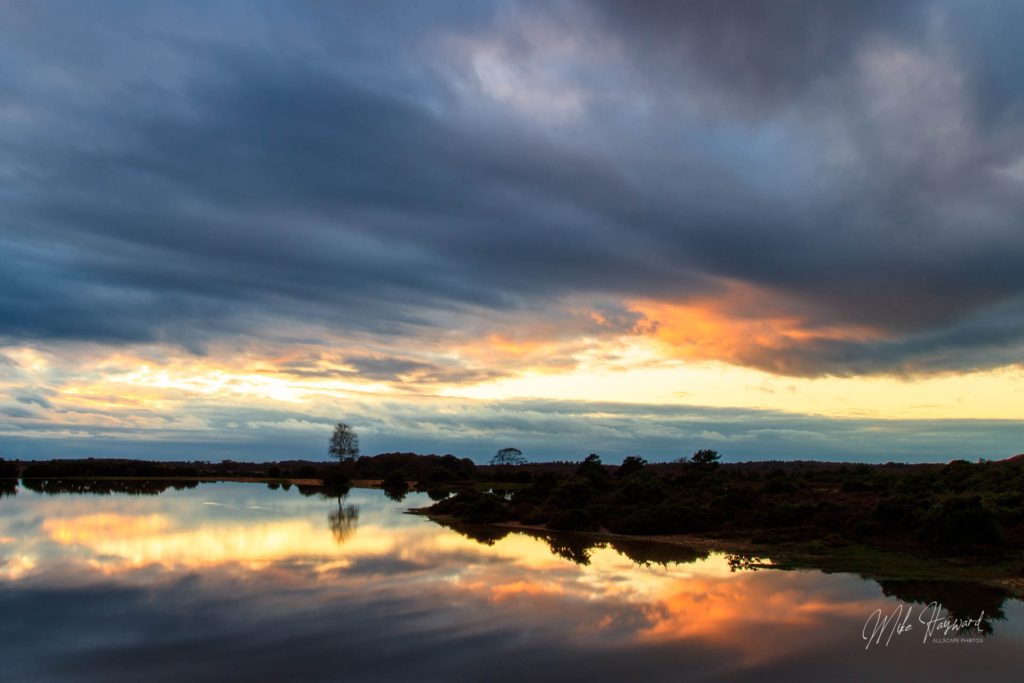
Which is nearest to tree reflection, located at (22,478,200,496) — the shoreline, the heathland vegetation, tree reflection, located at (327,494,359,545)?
tree reflection, located at (327,494,359,545)

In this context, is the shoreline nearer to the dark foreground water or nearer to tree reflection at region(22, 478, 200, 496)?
the dark foreground water

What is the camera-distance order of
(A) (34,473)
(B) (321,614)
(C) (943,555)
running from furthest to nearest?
(A) (34,473), (C) (943,555), (B) (321,614)

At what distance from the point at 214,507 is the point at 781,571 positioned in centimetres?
4367

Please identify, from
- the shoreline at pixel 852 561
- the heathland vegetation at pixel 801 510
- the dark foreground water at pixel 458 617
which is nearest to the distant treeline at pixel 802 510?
the heathland vegetation at pixel 801 510

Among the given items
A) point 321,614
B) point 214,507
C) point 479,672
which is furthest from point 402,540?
point 214,507

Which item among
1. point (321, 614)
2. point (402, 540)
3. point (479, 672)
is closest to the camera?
point (479, 672)

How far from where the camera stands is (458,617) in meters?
18.1

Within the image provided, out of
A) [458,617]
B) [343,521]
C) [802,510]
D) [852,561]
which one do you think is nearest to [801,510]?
[802,510]

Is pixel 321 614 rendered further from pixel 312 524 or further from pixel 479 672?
pixel 312 524

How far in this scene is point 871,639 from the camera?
16.3m
